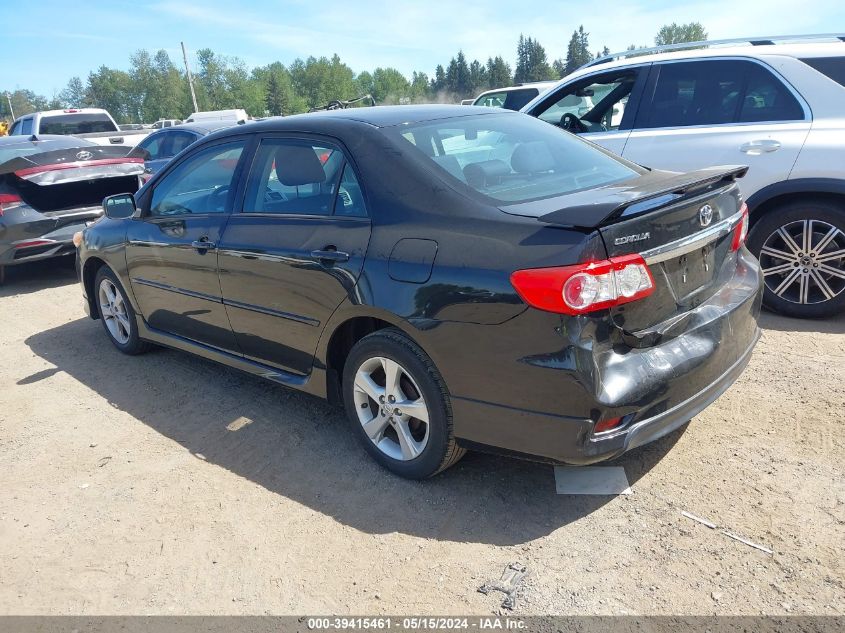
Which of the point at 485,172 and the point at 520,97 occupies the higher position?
the point at 485,172

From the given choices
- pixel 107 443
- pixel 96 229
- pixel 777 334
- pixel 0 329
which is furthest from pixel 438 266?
pixel 0 329

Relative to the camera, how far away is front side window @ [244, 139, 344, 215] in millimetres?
3420

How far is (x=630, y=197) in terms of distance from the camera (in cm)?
267

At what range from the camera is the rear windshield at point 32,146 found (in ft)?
26.7

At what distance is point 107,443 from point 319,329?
1543mm

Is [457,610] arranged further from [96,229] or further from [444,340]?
[96,229]

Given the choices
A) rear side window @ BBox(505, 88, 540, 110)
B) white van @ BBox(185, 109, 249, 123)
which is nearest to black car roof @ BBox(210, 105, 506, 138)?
rear side window @ BBox(505, 88, 540, 110)

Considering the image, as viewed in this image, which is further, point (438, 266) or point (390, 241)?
point (390, 241)

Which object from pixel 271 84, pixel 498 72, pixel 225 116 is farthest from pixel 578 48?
pixel 225 116

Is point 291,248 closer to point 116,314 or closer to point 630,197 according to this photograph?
point 630,197

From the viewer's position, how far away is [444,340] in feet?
9.13

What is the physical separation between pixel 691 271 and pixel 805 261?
2.44 meters

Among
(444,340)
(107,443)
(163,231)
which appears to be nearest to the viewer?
(444,340)

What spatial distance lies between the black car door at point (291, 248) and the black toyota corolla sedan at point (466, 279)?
11 mm
